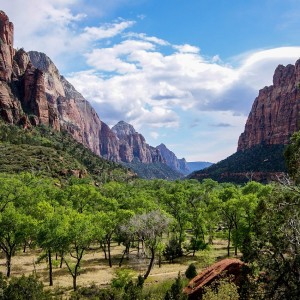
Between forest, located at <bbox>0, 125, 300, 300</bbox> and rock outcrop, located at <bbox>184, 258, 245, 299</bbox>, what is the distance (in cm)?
103

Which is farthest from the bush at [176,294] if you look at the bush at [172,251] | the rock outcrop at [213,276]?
the bush at [172,251]

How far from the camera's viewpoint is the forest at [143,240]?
21734 millimetres

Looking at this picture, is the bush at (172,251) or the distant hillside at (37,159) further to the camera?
the distant hillside at (37,159)

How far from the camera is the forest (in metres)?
21.7

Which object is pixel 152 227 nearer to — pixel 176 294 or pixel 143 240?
pixel 143 240

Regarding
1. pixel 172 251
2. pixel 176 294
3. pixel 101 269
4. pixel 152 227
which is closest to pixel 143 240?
pixel 152 227

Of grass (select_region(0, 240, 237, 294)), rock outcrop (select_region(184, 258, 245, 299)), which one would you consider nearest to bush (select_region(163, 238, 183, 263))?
grass (select_region(0, 240, 237, 294))

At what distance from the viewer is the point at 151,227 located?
1631 inches

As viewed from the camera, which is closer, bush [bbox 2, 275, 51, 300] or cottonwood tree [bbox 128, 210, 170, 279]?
bush [bbox 2, 275, 51, 300]

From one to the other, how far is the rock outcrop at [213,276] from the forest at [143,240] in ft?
3.39

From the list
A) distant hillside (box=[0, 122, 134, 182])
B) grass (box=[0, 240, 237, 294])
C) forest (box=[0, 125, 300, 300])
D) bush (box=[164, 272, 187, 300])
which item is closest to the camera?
forest (box=[0, 125, 300, 300])

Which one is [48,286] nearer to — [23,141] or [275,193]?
[275,193]

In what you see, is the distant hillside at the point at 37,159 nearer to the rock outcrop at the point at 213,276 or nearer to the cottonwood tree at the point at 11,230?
the cottonwood tree at the point at 11,230

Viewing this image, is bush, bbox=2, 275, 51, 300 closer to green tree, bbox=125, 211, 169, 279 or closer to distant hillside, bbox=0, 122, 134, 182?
green tree, bbox=125, 211, 169, 279
